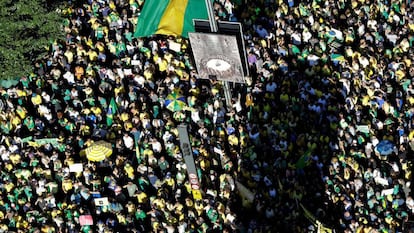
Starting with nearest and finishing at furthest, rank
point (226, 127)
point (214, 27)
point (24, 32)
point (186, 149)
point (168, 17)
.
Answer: point (186, 149) → point (214, 27) → point (226, 127) → point (168, 17) → point (24, 32)

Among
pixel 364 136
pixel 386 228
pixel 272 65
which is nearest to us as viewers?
pixel 386 228

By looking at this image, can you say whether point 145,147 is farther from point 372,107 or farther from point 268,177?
point 372,107

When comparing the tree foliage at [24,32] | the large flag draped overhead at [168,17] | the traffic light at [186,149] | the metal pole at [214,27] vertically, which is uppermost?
the tree foliage at [24,32]

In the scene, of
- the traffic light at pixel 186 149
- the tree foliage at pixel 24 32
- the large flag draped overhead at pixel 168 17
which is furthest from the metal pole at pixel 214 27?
the tree foliage at pixel 24 32

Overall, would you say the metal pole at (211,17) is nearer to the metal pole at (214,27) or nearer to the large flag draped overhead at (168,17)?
the metal pole at (214,27)

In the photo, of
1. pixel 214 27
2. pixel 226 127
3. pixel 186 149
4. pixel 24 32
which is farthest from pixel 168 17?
pixel 24 32

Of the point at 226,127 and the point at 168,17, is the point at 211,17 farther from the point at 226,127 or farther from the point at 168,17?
the point at 226,127

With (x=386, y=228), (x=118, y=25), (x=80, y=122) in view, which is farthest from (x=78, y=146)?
(x=386, y=228)
